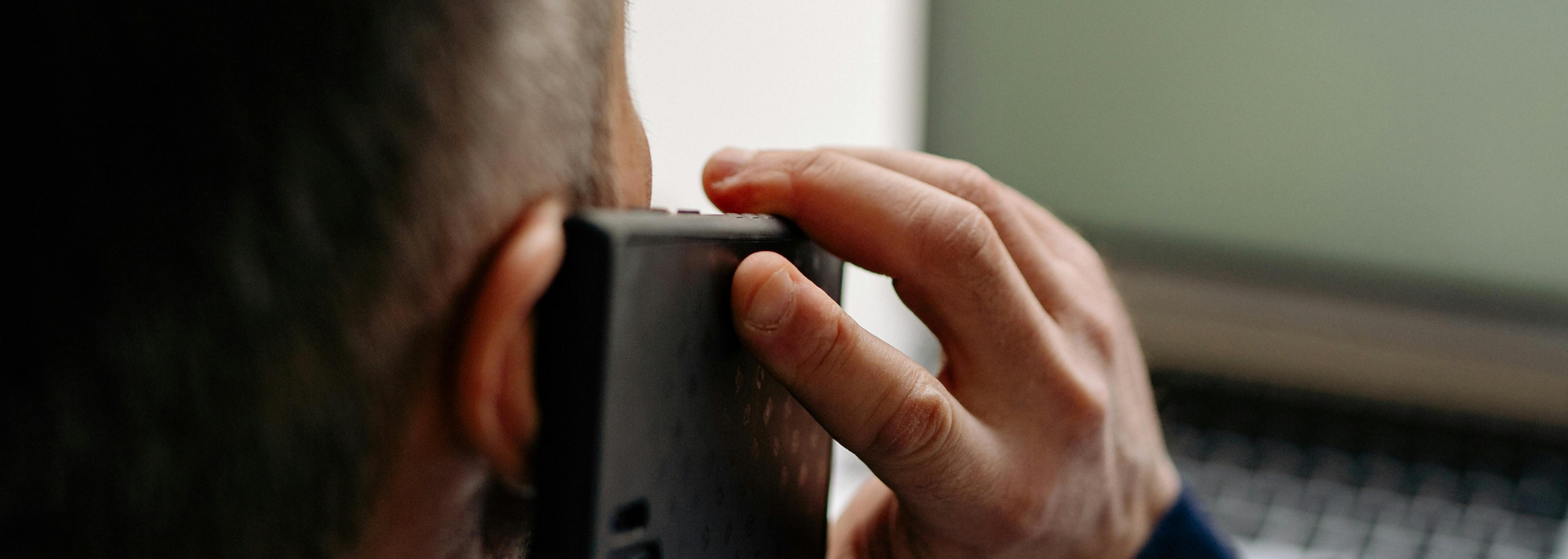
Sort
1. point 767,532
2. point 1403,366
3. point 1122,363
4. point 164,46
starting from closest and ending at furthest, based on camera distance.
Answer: point 164,46
point 767,532
point 1122,363
point 1403,366

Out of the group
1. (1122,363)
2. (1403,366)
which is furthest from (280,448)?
(1403,366)

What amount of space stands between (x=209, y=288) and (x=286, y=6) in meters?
0.06

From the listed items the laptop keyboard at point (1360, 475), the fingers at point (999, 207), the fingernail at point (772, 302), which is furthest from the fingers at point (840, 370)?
the laptop keyboard at point (1360, 475)

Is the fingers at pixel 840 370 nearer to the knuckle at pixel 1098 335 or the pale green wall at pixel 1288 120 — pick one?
the knuckle at pixel 1098 335

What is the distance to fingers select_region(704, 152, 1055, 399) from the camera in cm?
38

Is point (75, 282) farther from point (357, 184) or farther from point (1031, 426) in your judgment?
point (1031, 426)

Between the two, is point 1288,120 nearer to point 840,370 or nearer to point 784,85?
point 784,85

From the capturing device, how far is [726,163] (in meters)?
0.40

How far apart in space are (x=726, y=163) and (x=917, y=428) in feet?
0.43

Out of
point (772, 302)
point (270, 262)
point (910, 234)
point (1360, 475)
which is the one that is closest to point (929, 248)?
point (910, 234)

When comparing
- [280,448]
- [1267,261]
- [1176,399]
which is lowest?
[1176,399]

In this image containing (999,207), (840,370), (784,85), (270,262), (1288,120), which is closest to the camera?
(270,262)

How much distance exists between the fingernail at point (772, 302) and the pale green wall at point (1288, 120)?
0.73 m

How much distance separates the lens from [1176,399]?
89cm
